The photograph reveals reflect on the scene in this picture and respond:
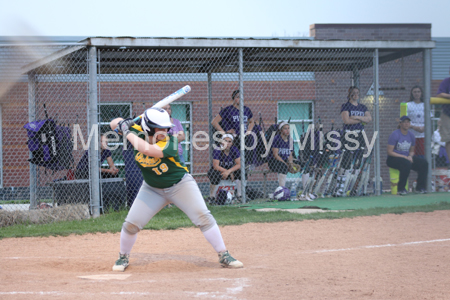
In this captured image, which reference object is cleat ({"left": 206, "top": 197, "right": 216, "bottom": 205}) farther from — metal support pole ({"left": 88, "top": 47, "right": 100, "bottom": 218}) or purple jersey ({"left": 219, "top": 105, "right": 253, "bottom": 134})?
metal support pole ({"left": 88, "top": 47, "right": 100, "bottom": 218})

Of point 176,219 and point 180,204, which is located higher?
point 180,204

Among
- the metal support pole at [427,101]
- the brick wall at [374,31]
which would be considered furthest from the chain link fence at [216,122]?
the brick wall at [374,31]

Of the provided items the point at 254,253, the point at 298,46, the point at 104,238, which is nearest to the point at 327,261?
the point at 254,253

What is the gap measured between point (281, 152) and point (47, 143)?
4.77 metres

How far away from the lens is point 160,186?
4867 mm

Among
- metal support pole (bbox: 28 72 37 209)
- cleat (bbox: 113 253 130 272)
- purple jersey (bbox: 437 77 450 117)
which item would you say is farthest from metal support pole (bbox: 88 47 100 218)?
purple jersey (bbox: 437 77 450 117)

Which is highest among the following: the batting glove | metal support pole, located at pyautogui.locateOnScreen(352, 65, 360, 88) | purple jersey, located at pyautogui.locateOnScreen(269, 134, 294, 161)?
metal support pole, located at pyautogui.locateOnScreen(352, 65, 360, 88)

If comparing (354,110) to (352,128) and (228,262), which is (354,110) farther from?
(228,262)

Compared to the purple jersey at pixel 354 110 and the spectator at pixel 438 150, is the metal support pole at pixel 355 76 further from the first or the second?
the spectator at pixel 438 150

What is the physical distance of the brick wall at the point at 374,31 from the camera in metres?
17.2

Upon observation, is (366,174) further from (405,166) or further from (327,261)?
(327,261)

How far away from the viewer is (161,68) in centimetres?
1148

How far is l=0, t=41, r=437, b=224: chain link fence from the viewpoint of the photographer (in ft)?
30.2

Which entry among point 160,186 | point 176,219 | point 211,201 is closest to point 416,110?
point 211,201
